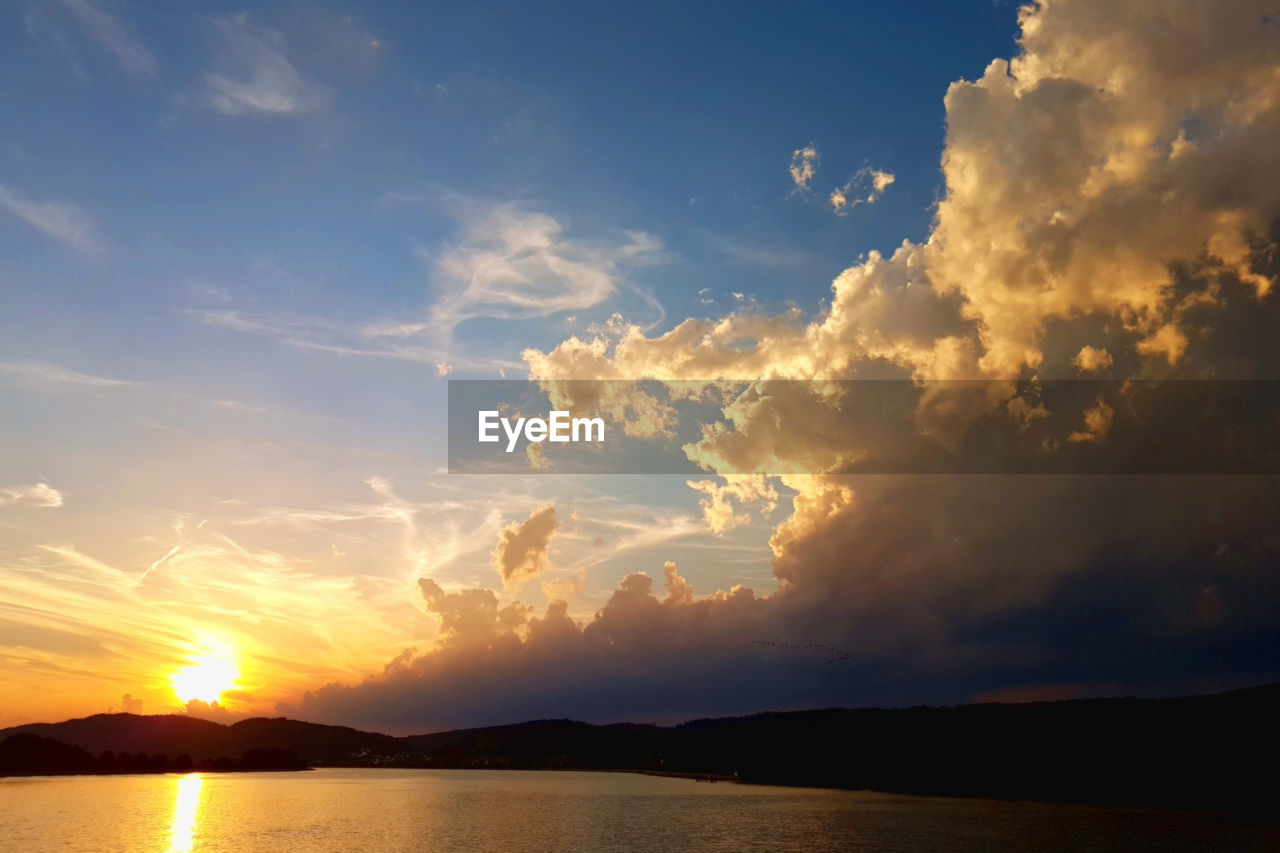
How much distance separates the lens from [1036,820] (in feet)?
542

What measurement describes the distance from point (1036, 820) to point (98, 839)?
569ft

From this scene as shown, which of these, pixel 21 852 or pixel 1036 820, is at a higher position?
pixel 21 852

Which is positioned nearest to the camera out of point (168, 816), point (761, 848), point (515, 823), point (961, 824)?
point (761, 848)

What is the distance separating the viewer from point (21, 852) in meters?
122

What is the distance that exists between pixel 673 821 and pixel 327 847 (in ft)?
227

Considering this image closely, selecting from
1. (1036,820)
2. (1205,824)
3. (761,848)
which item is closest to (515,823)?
(761,848)

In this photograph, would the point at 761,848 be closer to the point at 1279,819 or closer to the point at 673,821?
the point at 673,821

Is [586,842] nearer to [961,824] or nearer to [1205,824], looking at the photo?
[961,824]

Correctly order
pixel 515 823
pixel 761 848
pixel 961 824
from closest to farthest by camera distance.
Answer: pixel 761 848 → pixel 961 824 → pixel 515 823

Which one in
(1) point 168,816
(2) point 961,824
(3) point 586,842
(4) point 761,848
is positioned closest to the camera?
(4) point 761,848

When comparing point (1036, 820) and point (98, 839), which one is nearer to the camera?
point (98, 839)

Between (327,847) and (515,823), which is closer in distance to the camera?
(327,847)

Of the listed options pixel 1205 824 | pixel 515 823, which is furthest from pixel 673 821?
pixel 1205 824

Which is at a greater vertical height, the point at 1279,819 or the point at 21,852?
the point at 21,852
